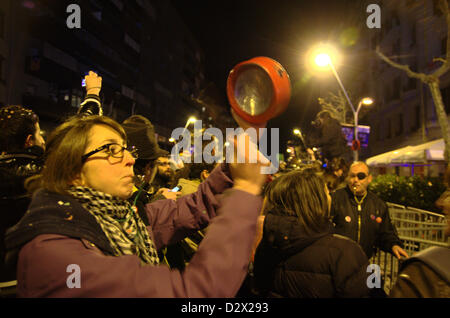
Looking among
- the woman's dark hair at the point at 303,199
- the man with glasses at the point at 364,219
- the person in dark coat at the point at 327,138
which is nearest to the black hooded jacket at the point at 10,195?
the woman's dark hair at the point at 303,199

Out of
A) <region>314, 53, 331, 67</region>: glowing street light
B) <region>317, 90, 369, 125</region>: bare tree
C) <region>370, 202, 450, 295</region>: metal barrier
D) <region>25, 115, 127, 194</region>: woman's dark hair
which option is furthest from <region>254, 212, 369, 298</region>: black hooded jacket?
<region>317, 90, 369, 125</region>: bare tree

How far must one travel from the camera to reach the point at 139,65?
45531mm

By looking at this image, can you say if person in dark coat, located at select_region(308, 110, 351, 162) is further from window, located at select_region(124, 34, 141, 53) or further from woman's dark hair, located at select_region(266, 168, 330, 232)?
window, located at select_region(124, 34, 141, 53)

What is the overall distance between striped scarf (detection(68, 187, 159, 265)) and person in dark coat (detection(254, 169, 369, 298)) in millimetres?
1178

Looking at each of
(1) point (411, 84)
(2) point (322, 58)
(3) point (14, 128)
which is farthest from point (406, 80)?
(3) point (14, 128)

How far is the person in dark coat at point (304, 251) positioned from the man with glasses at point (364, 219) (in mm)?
1772

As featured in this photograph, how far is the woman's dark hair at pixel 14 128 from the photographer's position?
2480 mm

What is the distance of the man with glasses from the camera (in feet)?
12.8

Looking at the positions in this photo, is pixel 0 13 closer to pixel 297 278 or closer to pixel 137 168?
pixel 137 168

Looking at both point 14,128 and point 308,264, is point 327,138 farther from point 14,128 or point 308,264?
point 14,128

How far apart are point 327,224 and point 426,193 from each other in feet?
25.6

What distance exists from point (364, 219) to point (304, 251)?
211 centimetres

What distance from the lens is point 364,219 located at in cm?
400

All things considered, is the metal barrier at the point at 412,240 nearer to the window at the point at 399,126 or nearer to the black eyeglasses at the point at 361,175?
the black eyeglasses at the point at 361,175
